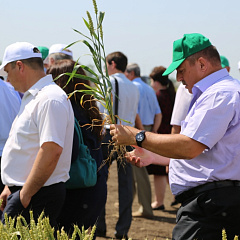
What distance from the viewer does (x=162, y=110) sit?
911 centimetres

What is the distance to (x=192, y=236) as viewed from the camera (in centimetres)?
342

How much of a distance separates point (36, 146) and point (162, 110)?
5.38 metres

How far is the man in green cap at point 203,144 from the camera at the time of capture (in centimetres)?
314

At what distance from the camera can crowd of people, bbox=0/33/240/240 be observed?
3180 mm

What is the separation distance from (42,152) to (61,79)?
826 millimetres

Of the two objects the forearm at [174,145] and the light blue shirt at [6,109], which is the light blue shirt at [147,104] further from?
the forearm at [174,145]

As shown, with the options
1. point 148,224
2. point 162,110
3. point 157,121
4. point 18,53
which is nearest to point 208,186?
point 18,53

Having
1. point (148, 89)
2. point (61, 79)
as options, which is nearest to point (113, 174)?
point (148, 89)

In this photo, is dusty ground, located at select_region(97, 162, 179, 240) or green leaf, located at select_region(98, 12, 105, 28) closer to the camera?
green leaf, located at select_region(98, 12, 105, 28)

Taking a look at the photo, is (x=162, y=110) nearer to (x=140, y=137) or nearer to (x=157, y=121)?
(x=157, y=121)

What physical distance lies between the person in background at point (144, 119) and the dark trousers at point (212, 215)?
4627 millimetres

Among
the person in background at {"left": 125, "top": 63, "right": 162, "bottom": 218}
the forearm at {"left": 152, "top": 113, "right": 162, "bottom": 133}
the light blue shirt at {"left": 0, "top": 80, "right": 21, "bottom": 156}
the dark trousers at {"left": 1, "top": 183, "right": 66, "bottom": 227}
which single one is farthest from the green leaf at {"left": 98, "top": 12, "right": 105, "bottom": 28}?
the forearm at {"left": 152, "top": 113, "right": 162, "bottom": 133}

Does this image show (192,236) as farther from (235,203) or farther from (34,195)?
(34,195)

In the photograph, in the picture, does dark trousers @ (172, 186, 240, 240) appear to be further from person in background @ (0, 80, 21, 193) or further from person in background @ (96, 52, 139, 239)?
person in background @ (96, 52, 139, 239)
